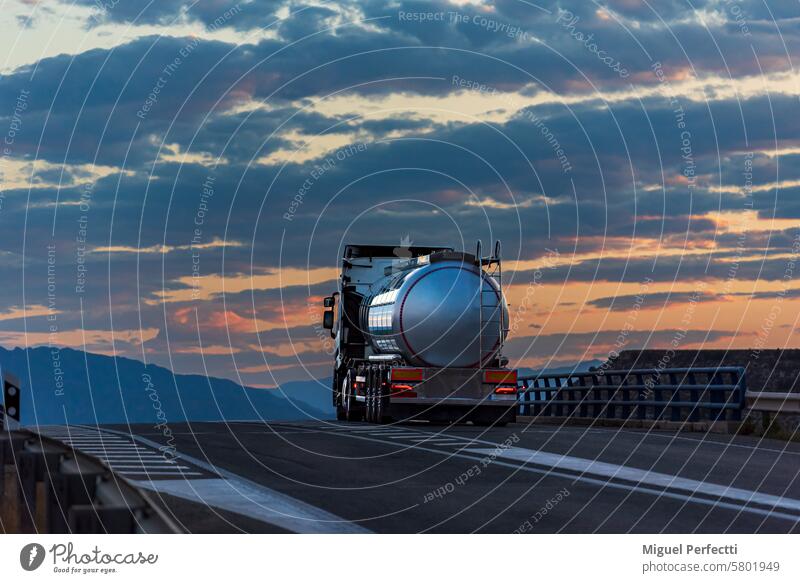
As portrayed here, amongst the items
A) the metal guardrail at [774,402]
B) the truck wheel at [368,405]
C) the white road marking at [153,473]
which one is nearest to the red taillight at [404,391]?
the truck wheel at [368,405]

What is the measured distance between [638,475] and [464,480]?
2333 millimetres

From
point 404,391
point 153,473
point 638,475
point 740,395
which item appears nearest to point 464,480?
point 638,475

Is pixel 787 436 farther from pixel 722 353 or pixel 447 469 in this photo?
pixel 722 353

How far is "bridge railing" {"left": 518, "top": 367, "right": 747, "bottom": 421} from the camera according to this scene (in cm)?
2505

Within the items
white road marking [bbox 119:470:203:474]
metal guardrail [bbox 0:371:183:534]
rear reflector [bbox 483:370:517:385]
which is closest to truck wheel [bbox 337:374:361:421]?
rear reflector [bbox 483:370:517:385]

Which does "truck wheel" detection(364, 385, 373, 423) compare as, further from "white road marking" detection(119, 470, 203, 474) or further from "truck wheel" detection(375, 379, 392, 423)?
"white road marking" detection(119, 470, 203, 474)

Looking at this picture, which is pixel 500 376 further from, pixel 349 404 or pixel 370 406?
pixel 349 404

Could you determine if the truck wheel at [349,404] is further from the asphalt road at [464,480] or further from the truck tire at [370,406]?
the asphalt road at [464,480]

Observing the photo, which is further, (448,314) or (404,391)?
(404,391)

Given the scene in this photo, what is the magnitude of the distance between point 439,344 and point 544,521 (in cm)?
1754

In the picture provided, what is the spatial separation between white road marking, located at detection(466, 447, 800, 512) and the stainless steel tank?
8.16 m

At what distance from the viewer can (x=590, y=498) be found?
13086 mm

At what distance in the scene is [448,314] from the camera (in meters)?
28.3
